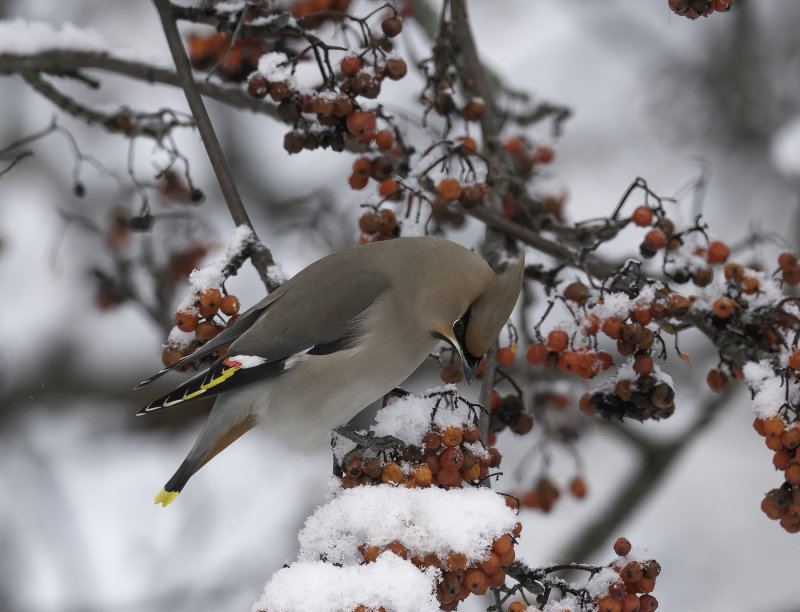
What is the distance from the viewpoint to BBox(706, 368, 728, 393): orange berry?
2.50 m

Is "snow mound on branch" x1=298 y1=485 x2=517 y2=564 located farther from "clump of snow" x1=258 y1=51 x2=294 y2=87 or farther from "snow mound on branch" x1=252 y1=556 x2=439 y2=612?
"clump of snow" x1=258 y1=51 x2=294 y2=87

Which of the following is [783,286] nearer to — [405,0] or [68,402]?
[405,0]

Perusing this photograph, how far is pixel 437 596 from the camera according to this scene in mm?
1826

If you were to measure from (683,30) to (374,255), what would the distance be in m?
4.86

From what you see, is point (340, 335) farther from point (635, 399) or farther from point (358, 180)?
point (635, 399)

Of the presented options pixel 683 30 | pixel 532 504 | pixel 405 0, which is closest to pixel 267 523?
pixel 532 504

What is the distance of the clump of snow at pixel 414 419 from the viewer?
6.63 ft

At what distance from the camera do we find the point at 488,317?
2365 mm

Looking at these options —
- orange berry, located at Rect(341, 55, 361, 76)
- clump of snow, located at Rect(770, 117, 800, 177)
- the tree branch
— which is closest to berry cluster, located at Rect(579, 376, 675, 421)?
the tree branch

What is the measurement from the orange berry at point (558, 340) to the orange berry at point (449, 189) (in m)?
0.44

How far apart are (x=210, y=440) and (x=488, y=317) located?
773 mm

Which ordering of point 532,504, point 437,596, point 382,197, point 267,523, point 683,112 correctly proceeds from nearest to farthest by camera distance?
1. point 437,596
2. point 382,197
3. point 532,504
4. point 267,523
5. point 683,112

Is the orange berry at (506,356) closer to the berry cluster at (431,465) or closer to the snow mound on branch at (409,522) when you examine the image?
the berry cluster at (431,465)

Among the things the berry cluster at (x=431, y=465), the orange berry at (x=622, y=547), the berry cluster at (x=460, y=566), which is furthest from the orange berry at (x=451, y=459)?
the orange berry at (x=622, y=547)
